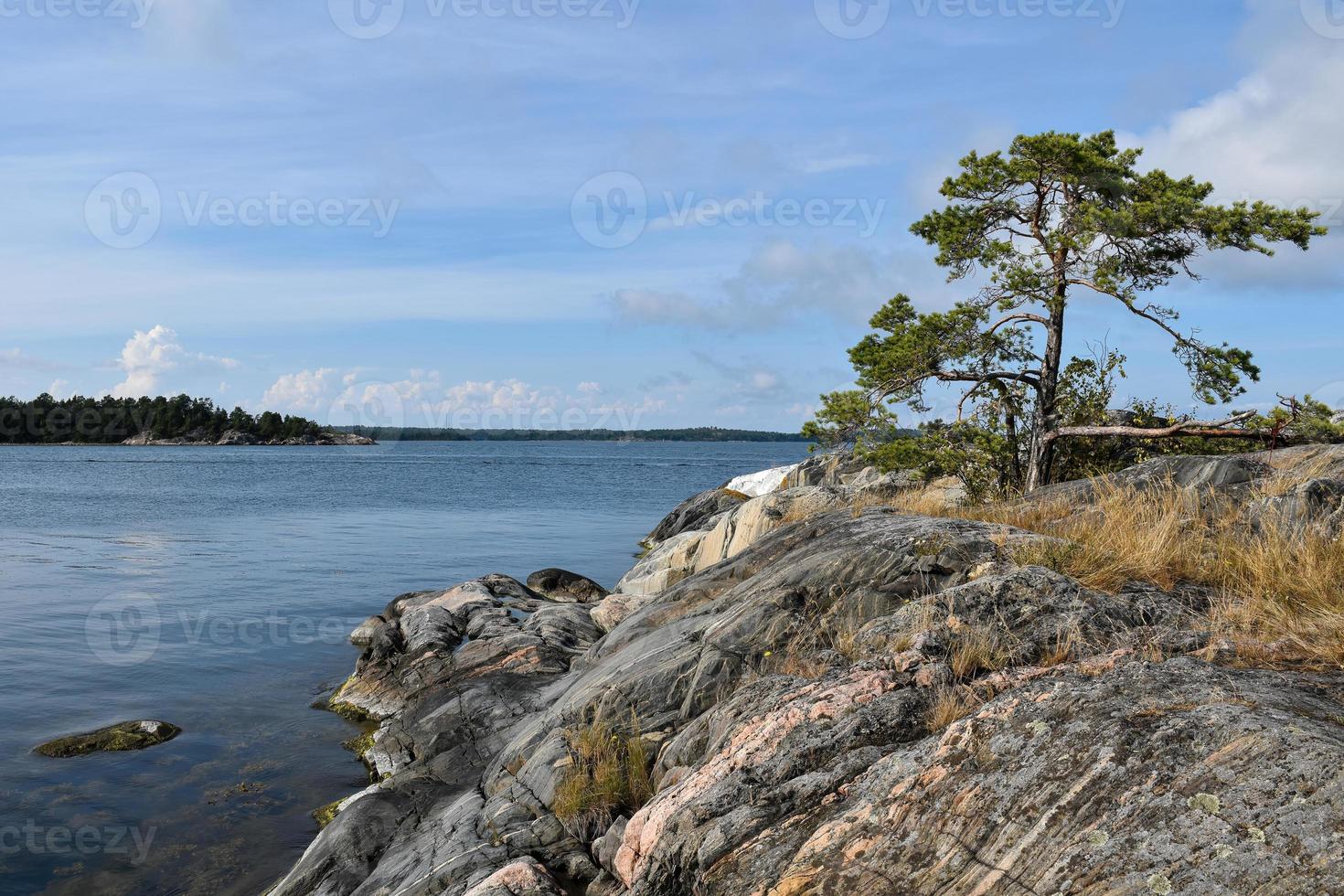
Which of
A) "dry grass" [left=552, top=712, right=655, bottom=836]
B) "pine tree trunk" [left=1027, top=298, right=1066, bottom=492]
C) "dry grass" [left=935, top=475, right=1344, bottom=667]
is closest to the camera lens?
"dry grass" [left=935, top=475, right=1344, bottom=667]

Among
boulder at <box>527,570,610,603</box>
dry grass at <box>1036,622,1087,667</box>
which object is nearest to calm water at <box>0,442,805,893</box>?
boulder at <box>527,570,610,603</box>

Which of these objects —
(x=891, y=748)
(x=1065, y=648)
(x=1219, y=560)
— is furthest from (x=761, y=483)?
(x=891, y=748)

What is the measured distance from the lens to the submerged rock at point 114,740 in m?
14.4

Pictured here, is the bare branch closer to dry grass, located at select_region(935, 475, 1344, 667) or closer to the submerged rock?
dry grass, located at select_region(935, 475, 1344, 667)

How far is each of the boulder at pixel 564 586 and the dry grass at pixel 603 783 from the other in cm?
1774

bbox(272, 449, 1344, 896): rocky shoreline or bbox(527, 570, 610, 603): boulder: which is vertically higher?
bbox(272, 449, 1344, 896): rocky shoreline

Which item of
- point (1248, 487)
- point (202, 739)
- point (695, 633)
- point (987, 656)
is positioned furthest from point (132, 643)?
point (1248, 487)

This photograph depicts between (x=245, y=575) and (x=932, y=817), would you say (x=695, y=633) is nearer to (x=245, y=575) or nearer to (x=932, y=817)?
(x=932, y=817)

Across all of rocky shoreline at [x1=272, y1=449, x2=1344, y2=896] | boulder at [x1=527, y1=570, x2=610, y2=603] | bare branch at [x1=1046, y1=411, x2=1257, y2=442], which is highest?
bare branch at [x1=1046, y1=411, x2=1257, y2=442]

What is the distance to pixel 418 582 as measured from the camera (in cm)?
2942

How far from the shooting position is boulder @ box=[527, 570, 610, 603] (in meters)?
26.0

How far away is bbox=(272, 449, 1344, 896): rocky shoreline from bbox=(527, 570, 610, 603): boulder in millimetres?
12801

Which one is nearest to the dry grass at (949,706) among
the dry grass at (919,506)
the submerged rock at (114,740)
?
the dry grass at (919,506)

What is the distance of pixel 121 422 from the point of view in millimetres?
178125
